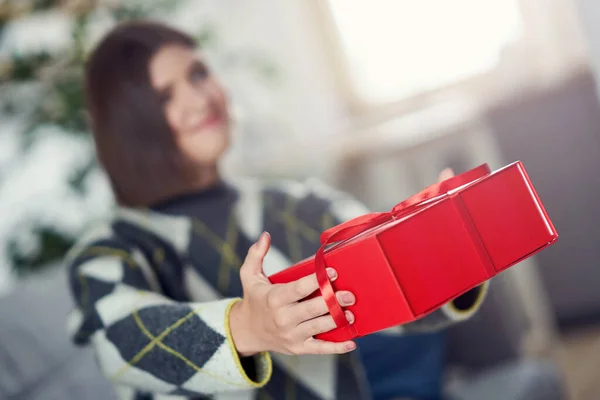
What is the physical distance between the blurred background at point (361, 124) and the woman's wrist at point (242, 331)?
38cm

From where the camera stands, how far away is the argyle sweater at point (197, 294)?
386 millimetres

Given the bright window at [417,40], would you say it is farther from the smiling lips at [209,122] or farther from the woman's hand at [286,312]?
the woman's hand at [286,312]

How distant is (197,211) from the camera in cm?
58

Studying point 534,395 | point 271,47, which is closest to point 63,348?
point 534,395

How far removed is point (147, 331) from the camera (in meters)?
0.41

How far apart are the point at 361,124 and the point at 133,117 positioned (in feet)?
3.69

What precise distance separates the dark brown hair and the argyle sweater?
1.0 inches

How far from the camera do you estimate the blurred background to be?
842mm

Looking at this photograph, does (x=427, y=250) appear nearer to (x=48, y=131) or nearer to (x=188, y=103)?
(x=188, y=103)

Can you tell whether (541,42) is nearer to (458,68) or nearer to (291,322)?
(458,68)

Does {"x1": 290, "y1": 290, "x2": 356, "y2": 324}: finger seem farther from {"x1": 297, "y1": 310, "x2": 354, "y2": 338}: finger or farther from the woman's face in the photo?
the woman's face

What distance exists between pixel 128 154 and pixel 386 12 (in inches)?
42.2

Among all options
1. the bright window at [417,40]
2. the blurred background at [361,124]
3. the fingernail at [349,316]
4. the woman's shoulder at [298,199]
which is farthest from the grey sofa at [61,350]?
the bright window at [417,40]

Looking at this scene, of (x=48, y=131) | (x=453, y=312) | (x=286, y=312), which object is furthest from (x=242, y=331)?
(x=48, y=131)
